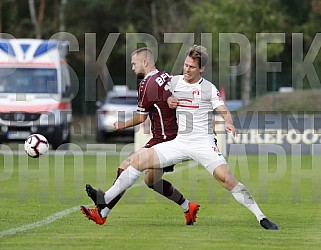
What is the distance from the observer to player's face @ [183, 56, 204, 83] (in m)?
11.6

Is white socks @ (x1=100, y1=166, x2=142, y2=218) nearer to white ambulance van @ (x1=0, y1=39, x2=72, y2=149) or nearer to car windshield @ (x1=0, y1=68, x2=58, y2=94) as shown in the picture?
white ambulance van @ (x1=0, y1=39, x2=72, y2=149)

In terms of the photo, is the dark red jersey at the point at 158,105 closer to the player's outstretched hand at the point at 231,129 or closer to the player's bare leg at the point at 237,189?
the player's bare leg at the point at 237,189

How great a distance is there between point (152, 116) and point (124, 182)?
2.96 feet

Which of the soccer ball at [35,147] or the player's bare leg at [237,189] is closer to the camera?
the player's bare leg at [237,189]

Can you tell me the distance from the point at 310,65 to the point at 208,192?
69.7ft

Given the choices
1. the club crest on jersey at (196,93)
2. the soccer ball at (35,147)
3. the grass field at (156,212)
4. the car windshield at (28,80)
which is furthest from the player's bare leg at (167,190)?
the car windshield at (28,80)

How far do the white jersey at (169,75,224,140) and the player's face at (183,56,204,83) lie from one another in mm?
90

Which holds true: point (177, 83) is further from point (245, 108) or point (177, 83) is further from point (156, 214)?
point (245, 108)

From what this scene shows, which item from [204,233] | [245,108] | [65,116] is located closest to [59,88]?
[65,116]

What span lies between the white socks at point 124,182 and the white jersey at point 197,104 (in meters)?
0.68

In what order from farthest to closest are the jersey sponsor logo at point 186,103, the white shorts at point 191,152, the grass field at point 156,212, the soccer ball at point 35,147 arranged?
the soccer ball at point 35,147, the jersey sponsor logo at point 186,103, the white shorts at point 191,152, the grass field at point 156,212

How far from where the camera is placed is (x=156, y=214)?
44.4 ft

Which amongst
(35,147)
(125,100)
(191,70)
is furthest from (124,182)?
(125,100)

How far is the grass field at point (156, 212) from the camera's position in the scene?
10.6 metres
